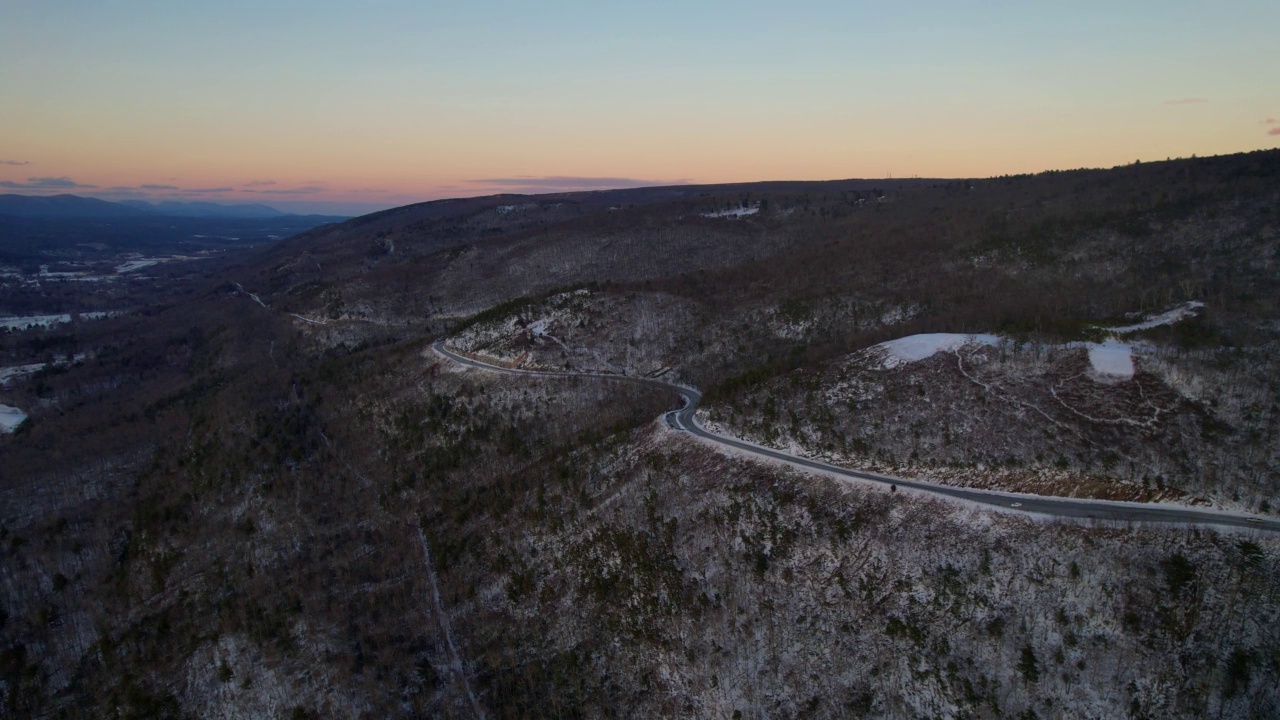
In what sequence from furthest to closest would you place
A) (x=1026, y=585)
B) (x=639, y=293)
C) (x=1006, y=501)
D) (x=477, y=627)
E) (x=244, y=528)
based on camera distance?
(x=639, y=293), (x=244, y=528), (x=477, y=627), (x=1006, y=501), (x=1026, y=585)

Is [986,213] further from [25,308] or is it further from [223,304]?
[25,308]

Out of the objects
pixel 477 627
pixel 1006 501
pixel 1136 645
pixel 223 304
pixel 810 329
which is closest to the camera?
pixel 1136 645

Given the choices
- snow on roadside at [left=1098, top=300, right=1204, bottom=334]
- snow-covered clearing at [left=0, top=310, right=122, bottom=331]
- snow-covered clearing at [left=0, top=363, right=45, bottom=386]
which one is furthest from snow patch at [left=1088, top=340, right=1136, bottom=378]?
snow-covered clearing at [left=0, top=310, right=122, bottom=331]

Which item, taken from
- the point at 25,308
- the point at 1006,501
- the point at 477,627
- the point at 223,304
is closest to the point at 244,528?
the point at 477,627

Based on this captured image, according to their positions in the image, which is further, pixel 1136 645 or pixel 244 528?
pixel 244 528

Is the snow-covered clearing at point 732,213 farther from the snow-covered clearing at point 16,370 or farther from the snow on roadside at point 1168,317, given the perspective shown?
the snow-covered clearing at point 16,370

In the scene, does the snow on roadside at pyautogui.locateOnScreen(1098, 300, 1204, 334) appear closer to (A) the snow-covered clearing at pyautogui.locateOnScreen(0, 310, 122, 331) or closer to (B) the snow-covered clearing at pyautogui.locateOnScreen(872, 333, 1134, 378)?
(B) the snow-covered clearing at pyautogui.locateOnScreen(872, 333, 1134, 378)

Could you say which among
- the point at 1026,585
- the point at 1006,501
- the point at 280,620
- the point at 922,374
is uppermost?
the point at 922,374
